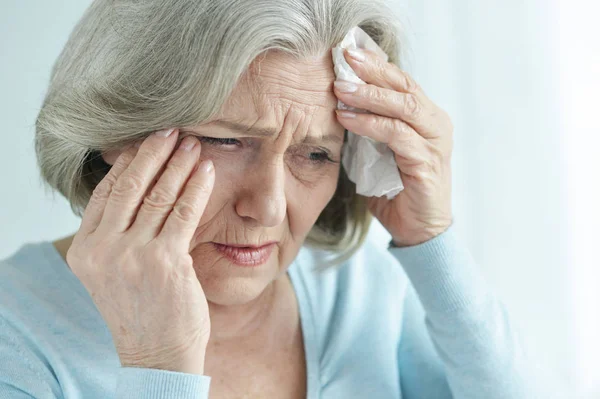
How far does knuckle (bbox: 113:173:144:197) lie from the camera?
4.14 feet

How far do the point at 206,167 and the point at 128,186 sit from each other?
0.47 feet

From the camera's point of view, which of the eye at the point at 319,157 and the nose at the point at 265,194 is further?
the eye at the point at 319,157

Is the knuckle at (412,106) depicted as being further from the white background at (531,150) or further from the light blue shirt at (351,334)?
the white background at (531,150)

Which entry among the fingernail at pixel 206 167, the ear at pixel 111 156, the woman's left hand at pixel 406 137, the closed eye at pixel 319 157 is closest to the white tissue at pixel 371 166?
the woman's left hand at pixel 406 137

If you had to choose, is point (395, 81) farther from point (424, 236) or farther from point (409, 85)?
point (424, 236)

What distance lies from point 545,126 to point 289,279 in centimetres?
118

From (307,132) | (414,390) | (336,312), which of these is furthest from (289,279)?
(307,132)

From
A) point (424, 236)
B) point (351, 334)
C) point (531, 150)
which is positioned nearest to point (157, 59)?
point (424, 236)

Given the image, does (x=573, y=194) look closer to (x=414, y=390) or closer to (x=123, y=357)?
(x=414, y=390)

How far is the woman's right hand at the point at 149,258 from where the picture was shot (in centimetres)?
125

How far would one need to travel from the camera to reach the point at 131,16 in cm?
128

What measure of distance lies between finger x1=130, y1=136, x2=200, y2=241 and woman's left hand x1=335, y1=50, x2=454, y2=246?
31 centimetres

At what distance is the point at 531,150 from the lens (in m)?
2.50

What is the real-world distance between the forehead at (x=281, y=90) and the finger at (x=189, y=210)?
121 millimetres
